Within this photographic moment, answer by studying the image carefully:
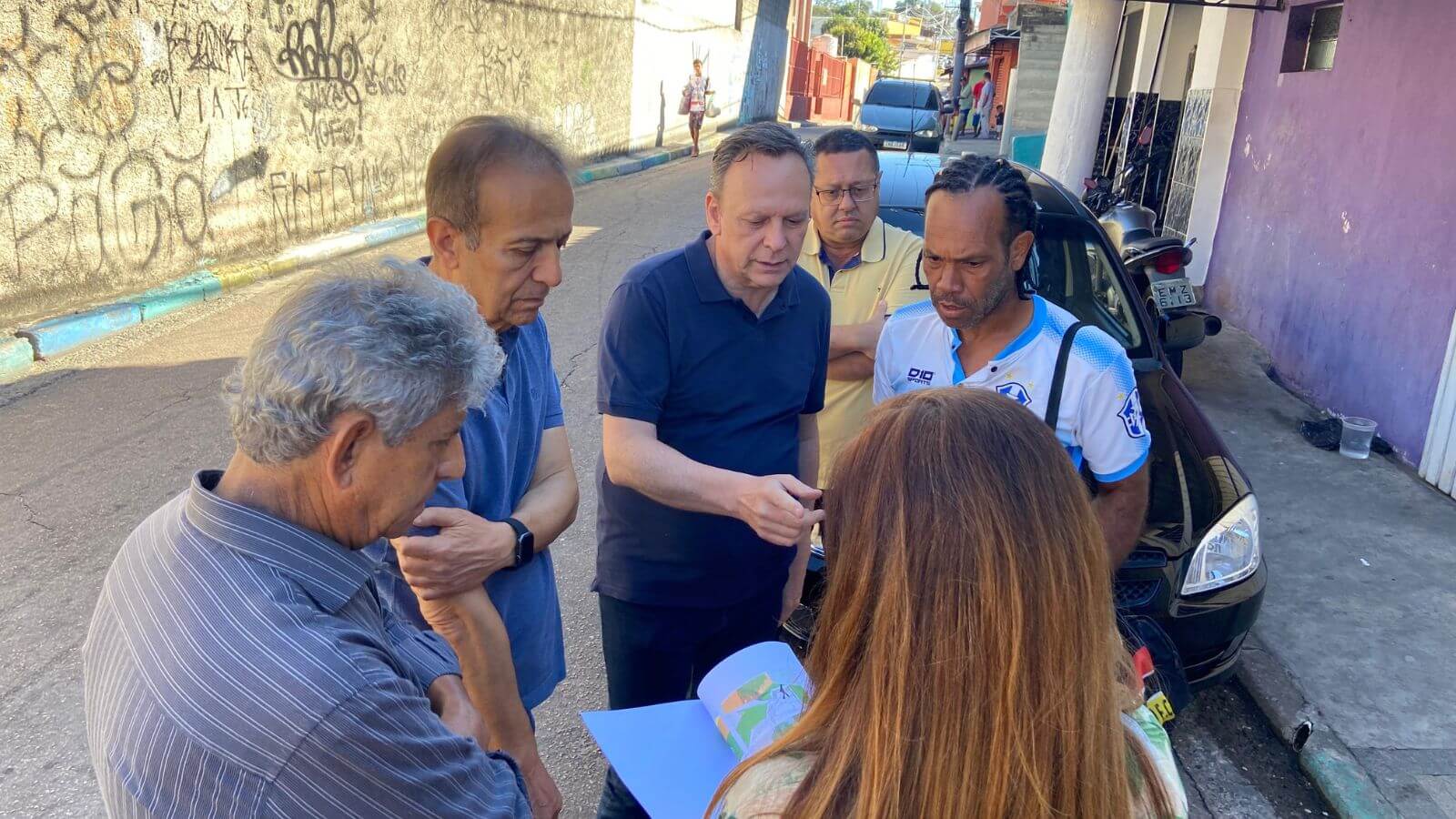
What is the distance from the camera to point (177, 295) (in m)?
7.70

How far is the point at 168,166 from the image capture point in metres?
7.88

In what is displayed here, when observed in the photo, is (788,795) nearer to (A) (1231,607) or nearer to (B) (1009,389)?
(B) (1009,389)

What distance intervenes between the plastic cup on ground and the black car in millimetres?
2676

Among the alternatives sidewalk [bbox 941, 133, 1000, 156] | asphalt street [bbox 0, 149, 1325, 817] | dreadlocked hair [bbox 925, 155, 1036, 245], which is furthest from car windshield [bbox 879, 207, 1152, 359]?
sidewalk [bbox 941, 133, 1000, 156]

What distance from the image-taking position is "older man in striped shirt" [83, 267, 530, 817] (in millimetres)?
1107

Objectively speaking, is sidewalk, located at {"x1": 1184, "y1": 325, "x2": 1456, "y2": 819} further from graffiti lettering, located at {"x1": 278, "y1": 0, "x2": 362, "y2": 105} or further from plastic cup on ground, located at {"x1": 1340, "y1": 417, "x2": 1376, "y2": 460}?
graffiti lettering, located at {"x1": 278, "y1": 0, "x2": 362, "y2": 105}

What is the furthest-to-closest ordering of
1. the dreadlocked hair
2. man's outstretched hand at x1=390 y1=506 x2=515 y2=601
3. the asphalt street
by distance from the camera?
the asphalt street, the dreadlocked hair, man's outstretched hand at x1=390 y1=506 x2=515 y2=601

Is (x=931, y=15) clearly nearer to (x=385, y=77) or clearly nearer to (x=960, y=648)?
(x=385, y=77)

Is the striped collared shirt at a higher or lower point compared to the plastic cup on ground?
higher

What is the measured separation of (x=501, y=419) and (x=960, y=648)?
1139 mm

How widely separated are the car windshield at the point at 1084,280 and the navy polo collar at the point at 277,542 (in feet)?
11.5

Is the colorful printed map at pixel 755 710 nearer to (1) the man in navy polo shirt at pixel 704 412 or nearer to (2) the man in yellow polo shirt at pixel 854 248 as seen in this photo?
(1) the man in navy polo shirt at pixel 704 412

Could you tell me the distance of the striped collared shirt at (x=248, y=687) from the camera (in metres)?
1.10

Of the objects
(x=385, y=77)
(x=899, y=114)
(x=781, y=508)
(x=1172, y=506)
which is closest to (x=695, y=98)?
(x=899, y=114)
